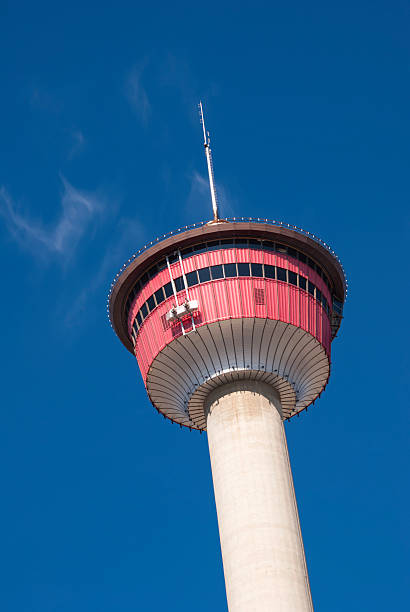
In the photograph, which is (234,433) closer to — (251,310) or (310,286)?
(251,310)

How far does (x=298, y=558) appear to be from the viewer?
57781mm

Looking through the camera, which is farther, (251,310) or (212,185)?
(212,185)

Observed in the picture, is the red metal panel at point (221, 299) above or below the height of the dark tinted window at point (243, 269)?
below

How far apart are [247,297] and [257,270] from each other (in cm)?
266

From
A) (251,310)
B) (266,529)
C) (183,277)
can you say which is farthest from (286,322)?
(266,529)

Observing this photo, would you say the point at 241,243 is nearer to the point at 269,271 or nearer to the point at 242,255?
the point at 242,255

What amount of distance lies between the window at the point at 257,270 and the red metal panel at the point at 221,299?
2323mm

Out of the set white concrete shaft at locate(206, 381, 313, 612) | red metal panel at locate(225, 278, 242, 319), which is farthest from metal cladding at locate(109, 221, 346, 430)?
white concrete shaft at locate(206, 381, 313, 612)

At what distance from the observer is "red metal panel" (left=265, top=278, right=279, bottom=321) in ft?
208

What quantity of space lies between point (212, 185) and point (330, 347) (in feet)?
56.4

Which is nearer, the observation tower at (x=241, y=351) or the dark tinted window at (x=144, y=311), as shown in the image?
the observation tower at (x=241, y=351)

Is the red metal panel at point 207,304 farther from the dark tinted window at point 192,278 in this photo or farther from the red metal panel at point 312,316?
the red metal panel at point 312,316

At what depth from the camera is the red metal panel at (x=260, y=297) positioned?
207ft

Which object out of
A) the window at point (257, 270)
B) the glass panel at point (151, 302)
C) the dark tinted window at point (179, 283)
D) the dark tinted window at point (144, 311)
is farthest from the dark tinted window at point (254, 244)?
the dark tinted window at point (144, 311)
